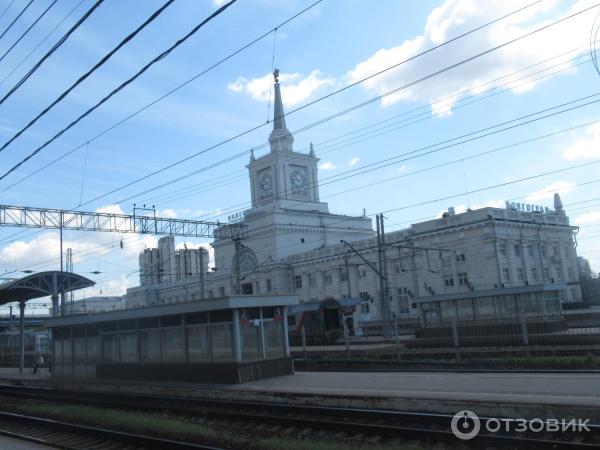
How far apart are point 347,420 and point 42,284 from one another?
25728 mm

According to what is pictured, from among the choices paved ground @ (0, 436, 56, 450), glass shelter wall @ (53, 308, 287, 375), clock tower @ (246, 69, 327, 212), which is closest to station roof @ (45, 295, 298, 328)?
glass shelter wall @ (53, 308, 287, 375)

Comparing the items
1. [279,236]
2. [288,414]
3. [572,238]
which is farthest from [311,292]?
[288,414]

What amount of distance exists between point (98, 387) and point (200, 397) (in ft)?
24.2

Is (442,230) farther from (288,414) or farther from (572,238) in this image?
(288,414)

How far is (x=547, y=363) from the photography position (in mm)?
18969

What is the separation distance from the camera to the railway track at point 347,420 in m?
9.34

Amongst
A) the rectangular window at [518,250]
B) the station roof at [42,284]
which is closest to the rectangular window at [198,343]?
the station roof at [42,284]

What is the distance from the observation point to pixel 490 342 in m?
25.9

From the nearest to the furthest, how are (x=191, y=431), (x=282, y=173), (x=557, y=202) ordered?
(x=191, y=431)
(x=557, y=202)
(x=282, y=173)

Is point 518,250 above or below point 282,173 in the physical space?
below

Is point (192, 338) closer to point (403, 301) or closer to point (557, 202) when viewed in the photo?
point (403, 301)

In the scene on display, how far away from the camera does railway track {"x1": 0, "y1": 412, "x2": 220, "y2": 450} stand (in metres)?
11.1

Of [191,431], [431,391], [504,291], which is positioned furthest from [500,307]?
[191,431]

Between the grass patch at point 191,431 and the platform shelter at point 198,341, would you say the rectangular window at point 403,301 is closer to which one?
the platform shelter at point 198,341
